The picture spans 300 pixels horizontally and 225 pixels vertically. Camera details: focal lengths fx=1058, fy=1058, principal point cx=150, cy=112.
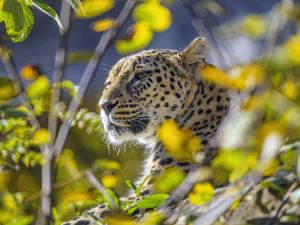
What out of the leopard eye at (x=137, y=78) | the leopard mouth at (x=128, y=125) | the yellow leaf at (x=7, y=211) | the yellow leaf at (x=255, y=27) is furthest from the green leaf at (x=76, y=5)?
the leopard eye at (x=137, y=78)

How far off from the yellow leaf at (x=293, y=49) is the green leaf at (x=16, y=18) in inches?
33.1

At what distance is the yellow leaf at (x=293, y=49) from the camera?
171 cm

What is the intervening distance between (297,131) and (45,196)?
0.49 metres

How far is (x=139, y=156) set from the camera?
972 centimetres

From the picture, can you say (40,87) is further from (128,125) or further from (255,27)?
(128,125)

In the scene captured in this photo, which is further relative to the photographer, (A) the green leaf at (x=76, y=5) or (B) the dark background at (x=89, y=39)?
(B) the dark background at (x=89, y=39)

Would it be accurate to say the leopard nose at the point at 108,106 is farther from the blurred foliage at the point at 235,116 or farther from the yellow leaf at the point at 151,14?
the yellow leaf at the point at 151,14

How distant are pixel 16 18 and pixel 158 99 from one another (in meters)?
3.15

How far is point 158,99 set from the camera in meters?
5.56

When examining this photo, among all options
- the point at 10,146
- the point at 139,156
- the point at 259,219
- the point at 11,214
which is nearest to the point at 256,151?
the point at 259,219

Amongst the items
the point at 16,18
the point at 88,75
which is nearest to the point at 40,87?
the point at 16,18

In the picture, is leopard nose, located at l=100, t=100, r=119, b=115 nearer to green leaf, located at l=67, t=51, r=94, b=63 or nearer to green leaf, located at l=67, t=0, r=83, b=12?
green leaf, located at l=67, t=0, r=83, b=12

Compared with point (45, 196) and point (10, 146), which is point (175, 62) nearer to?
point (10, 146)

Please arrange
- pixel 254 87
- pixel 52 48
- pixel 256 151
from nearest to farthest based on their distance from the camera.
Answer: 1. pixel 254 87
2. pixel 256 151
3. pixel 52 48
